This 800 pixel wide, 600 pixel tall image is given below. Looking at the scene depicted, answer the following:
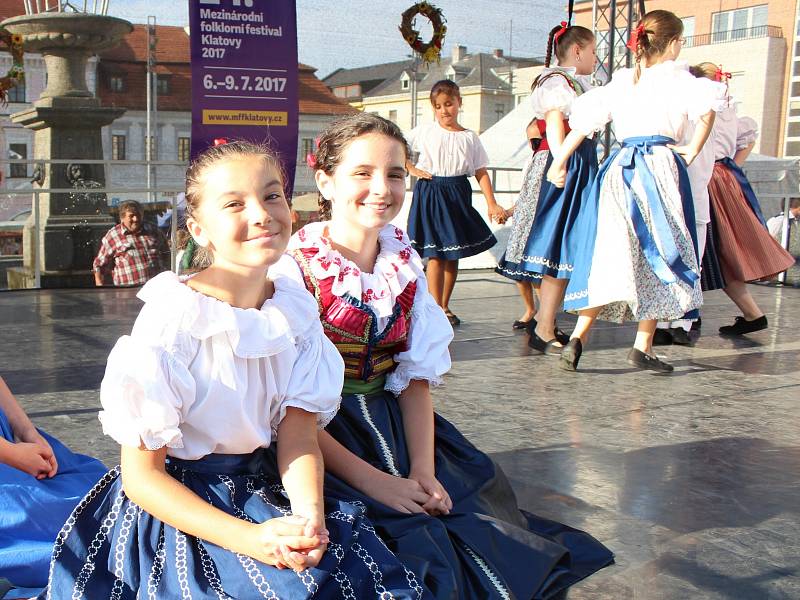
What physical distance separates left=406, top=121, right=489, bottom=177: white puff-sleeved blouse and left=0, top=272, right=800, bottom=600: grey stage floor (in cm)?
93

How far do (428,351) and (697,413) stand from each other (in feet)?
6.00

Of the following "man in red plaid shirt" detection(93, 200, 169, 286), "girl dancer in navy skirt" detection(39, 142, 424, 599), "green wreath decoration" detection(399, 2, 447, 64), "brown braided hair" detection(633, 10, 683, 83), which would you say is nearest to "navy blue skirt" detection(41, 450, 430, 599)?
"girl dancer in navy skirt" detection(39, 142, 424, 599)

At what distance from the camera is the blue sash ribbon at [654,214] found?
13.5ft

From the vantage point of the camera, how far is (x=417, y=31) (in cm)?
662

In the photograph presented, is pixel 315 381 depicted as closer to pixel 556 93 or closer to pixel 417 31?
pixel 556 93

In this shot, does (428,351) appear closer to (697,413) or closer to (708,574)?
(708,574)

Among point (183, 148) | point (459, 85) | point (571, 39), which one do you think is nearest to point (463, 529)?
point (571, 39)

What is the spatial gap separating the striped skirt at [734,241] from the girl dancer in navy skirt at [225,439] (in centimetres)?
395

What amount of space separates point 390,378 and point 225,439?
560 millimetres

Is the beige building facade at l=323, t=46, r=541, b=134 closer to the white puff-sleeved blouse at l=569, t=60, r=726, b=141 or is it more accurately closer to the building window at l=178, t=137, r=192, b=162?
the building window at l=178, t=137, r=192, b=162

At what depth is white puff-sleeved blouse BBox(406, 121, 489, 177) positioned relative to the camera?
18.8 feet

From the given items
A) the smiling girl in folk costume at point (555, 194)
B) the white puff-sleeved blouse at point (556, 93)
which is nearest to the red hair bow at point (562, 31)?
the smiling girl in folk costume at point (555, 194)

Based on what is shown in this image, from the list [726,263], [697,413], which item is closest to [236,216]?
[697,413]

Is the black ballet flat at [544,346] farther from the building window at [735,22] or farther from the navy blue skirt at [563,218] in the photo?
the building window at [735,22]
